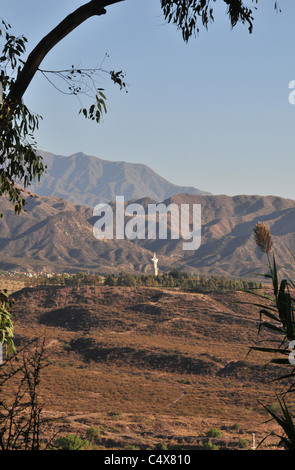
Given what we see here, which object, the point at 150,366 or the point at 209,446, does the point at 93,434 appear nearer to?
the point at 209,446

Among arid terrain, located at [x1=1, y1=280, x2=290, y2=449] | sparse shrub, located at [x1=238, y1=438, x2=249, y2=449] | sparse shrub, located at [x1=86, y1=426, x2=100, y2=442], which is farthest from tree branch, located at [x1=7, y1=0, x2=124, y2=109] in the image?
sparse shrub, located at [x1=86, y1=426, x2=100, y2=442]

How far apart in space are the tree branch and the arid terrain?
684 inches

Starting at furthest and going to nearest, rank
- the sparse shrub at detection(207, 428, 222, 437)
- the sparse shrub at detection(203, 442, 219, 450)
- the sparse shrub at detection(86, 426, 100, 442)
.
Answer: the sparse shrub at detection(207, 428, 222, 437), the sparse shrub at detection(86, 426, 100, 442), the sparse shrub at detection(203, 442, 219, 450)

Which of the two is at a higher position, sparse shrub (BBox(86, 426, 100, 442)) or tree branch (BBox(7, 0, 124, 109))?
tree branch (BBox(7, 0, 124, 109))

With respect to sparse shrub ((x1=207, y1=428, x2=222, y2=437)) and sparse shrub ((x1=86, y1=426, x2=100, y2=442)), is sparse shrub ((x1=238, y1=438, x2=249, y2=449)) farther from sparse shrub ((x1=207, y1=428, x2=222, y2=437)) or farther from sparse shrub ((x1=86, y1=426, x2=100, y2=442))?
sparse shrub ((x1=86, y1=426, x2=100, y2=442))

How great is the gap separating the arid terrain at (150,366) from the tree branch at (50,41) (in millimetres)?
17375

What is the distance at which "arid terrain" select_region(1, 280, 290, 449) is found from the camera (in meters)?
36.4

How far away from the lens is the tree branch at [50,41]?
22.9ft

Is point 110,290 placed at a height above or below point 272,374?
above

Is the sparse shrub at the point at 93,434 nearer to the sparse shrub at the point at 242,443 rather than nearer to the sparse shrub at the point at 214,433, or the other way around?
the sparse shrub at the point at 214,433

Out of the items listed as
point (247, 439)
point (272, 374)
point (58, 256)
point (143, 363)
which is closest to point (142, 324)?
point (143, 363)
